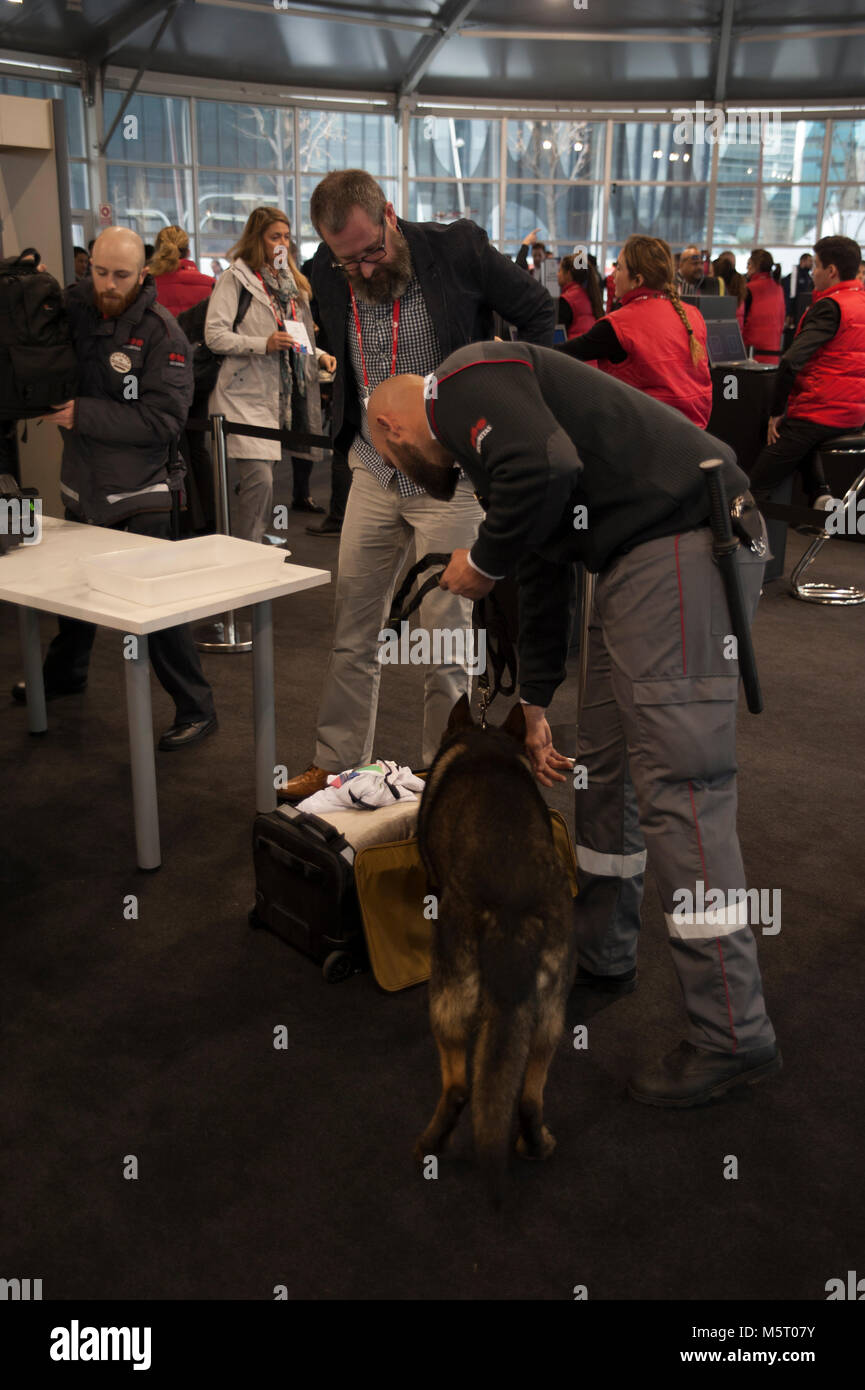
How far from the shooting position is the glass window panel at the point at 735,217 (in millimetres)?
16806

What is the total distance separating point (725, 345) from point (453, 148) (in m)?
12.0

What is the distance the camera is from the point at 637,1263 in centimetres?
176

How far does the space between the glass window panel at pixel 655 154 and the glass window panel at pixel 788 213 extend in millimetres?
1039

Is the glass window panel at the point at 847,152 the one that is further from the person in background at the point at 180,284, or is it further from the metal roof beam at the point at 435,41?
the person in background at the point at 180,284

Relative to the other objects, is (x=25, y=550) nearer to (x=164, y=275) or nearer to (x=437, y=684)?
(x=437, y=684)

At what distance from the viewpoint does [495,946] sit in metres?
1.74

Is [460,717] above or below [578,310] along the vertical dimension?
below

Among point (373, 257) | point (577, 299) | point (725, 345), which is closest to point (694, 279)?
point (577, 299)


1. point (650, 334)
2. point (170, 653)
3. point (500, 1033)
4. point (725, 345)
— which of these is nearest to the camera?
point (500, 1033)

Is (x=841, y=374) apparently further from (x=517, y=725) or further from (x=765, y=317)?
(x=765, y=317)

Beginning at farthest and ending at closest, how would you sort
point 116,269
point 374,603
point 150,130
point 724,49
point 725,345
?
point 724,49, point 150,130, point 725,345, point 116,269, point 374,603

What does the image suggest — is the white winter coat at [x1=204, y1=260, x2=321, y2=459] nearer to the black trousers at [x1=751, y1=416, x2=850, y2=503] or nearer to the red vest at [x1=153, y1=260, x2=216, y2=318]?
the red vest at [x1=153, y1=260, x2=216, y2=318]

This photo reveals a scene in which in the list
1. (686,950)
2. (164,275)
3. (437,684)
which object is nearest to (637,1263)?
(686,950)

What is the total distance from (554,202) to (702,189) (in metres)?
2.23
